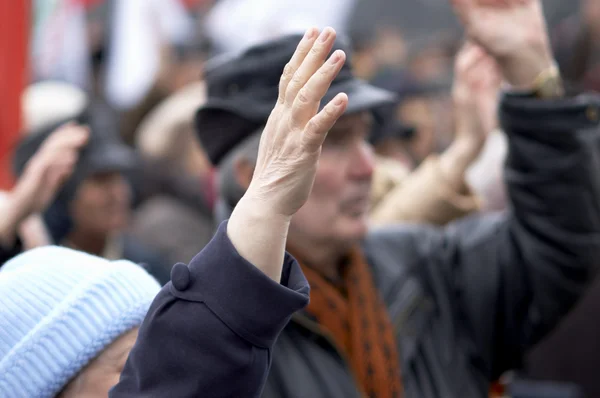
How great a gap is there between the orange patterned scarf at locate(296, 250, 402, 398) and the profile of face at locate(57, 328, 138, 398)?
0.79 meters

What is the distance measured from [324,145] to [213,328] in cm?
109

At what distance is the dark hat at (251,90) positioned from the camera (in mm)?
2182

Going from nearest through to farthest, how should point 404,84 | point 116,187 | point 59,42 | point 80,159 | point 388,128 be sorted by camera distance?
point 80,159 < point 116,187 < point 388,128 < point 59,42 < point 404,84

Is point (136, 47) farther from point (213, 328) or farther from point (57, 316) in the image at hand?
point (213, 328)

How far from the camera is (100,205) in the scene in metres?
4.24

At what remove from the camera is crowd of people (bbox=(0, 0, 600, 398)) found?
4.09ft

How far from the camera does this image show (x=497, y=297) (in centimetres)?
246

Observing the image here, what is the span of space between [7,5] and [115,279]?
2.41 metres

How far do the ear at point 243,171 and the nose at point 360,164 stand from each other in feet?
0.88

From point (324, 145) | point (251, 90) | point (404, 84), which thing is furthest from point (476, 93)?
point (404, 84)

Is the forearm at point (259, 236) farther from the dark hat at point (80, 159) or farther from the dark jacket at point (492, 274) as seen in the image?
the dark hat at point (80, 159)

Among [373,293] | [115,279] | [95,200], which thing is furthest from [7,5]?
[115,279]

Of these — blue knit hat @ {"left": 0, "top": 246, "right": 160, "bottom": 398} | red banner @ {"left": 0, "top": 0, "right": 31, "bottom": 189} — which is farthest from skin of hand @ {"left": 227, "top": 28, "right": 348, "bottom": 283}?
red banner @ {"left": 0, "top": 0, "right": 31, "bottom": 189}

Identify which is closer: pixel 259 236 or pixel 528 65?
pixel 259 236
